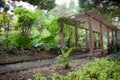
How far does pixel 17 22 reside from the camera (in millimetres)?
12328

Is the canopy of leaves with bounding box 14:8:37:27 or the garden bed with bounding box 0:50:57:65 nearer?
the garden bed with bounding box 0:50:57:65

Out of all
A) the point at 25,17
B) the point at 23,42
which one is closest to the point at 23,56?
the point at 23,42

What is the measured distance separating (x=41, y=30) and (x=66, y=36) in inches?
106

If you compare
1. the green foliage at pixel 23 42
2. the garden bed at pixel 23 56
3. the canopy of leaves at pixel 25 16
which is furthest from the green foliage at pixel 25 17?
the garden bed at pixel 23 56

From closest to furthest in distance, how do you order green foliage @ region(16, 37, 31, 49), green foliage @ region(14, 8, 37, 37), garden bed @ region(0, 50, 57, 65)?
garden bed @ region(0, 50, 57, 65) → green foliage @ region(16, 37, 31, 49) → green foliage @ region(14, 8, 37, 37)

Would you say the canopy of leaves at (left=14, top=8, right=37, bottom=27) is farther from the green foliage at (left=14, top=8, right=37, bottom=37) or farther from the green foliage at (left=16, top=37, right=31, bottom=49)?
the green foliage at (left=16, top=37, right=31, bottom=49)

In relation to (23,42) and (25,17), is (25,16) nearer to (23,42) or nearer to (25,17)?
(25,17)

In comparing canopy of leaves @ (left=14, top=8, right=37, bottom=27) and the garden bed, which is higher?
canopy of leaves @ (left=14, top=8, right=37, bottom=27)

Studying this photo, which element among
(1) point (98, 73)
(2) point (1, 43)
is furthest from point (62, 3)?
(1) point (98, 73)

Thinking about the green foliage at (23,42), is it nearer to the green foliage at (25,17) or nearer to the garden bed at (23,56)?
the garden bed at (23,56)

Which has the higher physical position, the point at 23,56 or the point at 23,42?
the point at 23,42

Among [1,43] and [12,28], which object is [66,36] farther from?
[1,43]

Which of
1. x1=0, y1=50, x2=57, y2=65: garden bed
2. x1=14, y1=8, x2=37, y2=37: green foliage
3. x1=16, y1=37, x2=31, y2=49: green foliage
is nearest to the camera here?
x1=0, y1=50, x2=57, y2=65: garden bed

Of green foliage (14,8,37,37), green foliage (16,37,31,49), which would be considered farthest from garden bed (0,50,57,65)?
green foliage (14,8,37,37)
